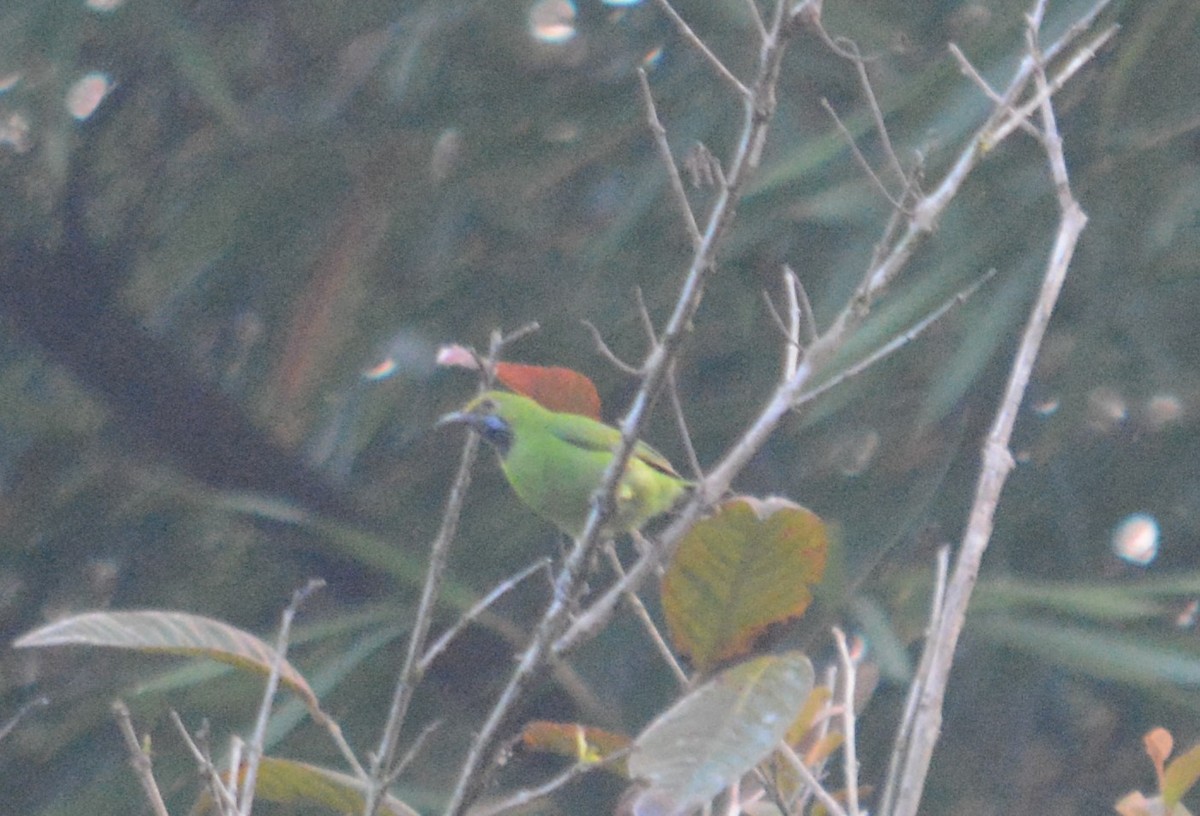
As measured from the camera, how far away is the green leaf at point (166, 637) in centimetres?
139

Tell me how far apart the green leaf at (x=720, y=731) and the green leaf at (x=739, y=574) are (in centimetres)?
9

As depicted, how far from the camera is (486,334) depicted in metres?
3.52

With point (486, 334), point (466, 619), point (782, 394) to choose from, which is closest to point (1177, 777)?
point (782, 394)

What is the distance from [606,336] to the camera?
10.9 ft

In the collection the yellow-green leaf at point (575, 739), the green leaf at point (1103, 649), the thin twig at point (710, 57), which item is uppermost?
the thin twig at point (710, 57)

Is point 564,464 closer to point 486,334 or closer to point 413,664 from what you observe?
point 486,334

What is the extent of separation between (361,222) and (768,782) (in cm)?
238

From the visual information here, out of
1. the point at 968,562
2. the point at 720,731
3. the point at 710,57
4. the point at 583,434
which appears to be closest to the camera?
→ the point at 968,562

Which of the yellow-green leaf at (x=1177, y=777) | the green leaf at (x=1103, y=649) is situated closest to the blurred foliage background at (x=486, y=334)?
the green leaf at (x=1103, y=649)

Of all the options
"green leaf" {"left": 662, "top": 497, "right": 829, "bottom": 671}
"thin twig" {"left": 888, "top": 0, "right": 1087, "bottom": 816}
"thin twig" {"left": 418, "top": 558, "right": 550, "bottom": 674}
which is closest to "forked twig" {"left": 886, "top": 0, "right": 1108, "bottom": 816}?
"thin twig" {"left": 888, "top": 0, "right": 1087, "bottom": 816}

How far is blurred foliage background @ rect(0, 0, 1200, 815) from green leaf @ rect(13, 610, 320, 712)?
1.54 meters

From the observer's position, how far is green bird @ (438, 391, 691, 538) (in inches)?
105

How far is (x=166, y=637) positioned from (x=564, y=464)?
1.35m

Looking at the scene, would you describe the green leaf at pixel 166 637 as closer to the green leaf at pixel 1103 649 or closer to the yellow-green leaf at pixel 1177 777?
the yellow-green leaf at pixel 1177 777
